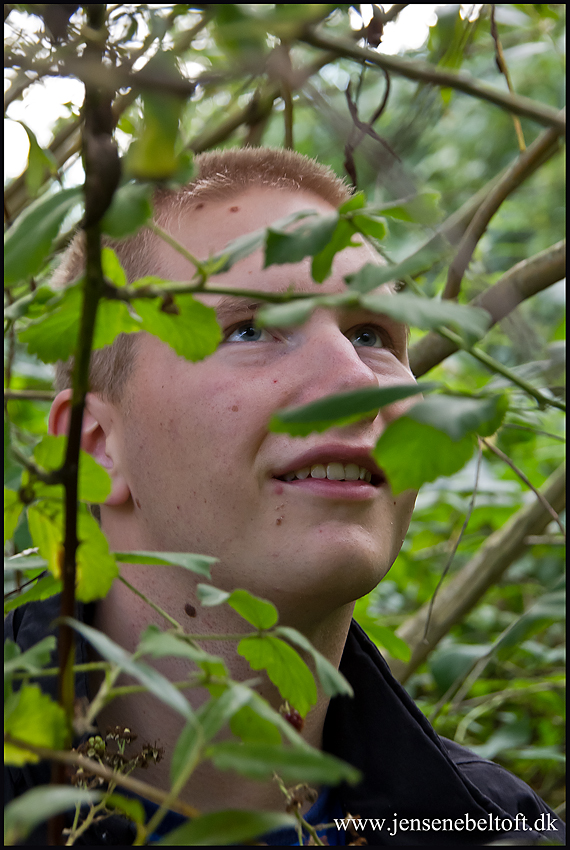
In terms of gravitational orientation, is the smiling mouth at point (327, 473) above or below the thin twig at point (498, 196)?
below

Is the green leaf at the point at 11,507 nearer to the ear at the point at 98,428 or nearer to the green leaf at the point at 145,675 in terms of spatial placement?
the green leaf at the point at 145,675

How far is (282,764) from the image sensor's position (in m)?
0.25

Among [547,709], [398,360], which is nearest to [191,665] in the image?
[398,360]

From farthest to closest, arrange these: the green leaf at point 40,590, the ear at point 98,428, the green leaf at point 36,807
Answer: the ear at point 98,428, the green leaf at point 40,590, the green leaf at point 36,807

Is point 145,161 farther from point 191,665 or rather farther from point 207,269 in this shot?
point 191,665

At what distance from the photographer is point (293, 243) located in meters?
0.32

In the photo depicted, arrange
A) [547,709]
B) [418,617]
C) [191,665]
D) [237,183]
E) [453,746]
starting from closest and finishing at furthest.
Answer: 1. [191,665]
2. [237,183]
3. [453,746]
4. [418,617]
5. [547,709]

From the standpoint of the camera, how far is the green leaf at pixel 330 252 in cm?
36

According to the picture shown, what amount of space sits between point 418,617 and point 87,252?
1.27 metres

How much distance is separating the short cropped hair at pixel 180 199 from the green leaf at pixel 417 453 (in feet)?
1.98

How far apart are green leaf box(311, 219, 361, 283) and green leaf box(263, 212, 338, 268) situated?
0.10 feet

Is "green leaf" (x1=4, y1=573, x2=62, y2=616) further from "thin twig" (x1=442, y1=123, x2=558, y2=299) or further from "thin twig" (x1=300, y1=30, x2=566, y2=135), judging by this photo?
"thin twig" (x1=442, y1=123, x2=558, y2=299)

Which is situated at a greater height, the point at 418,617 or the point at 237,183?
the point at 237,183

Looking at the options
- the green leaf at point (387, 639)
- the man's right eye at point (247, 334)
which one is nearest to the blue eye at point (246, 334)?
the man's right eye at point (247, 334)
